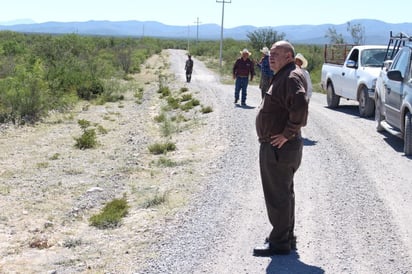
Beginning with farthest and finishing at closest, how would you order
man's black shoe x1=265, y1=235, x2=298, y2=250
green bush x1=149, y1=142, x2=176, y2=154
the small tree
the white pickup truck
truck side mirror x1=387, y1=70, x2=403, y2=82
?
the small tree → the white pickup truck → green bush x1=149, y1=142, x2=176, y2=154 → truck side mirror x1=387, y1=70, x2=403, y2=82 → man's black shoe x1=265, y1=235, x2=298, y2=250

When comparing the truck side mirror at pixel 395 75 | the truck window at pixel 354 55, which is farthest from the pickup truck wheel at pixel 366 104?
the truck side mirror at pixel 395 75

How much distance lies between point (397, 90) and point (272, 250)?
6.42 meters

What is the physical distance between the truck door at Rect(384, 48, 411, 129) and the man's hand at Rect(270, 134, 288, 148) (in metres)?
6.21

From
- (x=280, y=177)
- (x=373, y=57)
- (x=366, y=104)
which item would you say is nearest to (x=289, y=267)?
(x=280, y=177)

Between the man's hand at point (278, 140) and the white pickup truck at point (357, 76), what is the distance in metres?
10.4

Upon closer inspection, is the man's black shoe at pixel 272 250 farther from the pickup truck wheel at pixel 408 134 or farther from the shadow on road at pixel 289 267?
the pickup truck wheel at pixel 408 134

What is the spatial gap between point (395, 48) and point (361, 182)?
8.09 metres

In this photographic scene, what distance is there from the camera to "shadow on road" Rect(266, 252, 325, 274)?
542 cm

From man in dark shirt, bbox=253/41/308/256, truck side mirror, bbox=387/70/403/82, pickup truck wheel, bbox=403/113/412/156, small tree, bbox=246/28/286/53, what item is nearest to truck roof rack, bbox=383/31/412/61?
truck side mirror, bbox=387/70/403/82

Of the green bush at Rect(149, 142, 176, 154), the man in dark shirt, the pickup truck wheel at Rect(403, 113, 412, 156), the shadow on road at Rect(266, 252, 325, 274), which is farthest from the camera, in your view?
Answer: the green bush at Rect(149, 142, 176, 154)

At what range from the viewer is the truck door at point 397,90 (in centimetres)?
1092

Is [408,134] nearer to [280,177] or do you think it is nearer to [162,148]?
[162,148]

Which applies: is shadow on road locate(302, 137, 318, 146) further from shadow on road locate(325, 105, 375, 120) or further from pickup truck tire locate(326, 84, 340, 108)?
pickup truck tire locate(326, 84, 340, 108)

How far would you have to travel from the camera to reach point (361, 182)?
28.5ft
